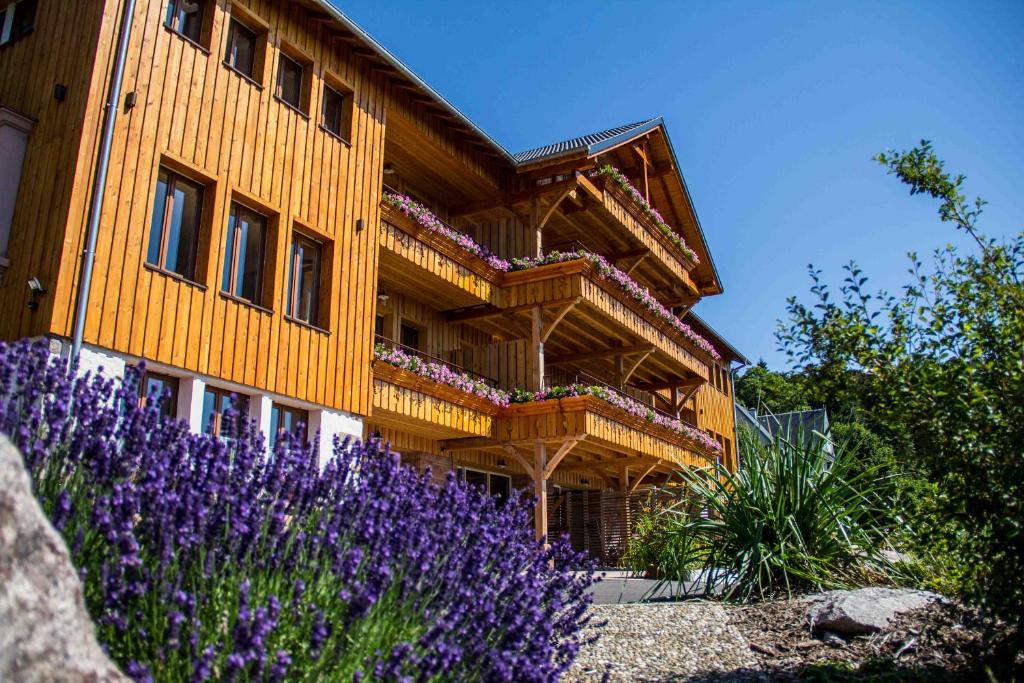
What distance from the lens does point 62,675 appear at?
81.4 inches

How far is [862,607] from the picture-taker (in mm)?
6133

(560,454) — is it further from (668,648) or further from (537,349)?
(668,648)

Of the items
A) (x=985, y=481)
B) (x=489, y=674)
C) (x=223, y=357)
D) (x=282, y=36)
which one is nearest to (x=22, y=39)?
(x=282, y=36)

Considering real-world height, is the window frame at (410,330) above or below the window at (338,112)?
below

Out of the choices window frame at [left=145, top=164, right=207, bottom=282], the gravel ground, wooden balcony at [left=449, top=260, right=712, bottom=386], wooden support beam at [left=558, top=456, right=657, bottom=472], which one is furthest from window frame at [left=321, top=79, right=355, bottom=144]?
wooden support beam at [left=558, top=456, right=657, bottom=472]

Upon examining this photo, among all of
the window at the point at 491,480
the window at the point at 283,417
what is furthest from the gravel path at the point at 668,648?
the window at the point at 491,480

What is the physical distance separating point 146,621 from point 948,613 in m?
5.00

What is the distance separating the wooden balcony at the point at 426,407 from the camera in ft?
45.8

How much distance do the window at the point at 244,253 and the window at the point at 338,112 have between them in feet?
9.18

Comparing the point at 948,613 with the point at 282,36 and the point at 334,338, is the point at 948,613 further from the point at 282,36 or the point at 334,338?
the point at 282,36

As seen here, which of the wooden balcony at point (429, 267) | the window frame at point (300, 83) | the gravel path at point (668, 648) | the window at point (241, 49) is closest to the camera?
the gravel path at point (668, 648)

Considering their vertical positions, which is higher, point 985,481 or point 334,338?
point 334,338

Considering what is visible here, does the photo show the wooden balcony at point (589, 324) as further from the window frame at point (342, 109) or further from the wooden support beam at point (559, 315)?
the window frame at point (342, 109)

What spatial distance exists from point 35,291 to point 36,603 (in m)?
8.17
